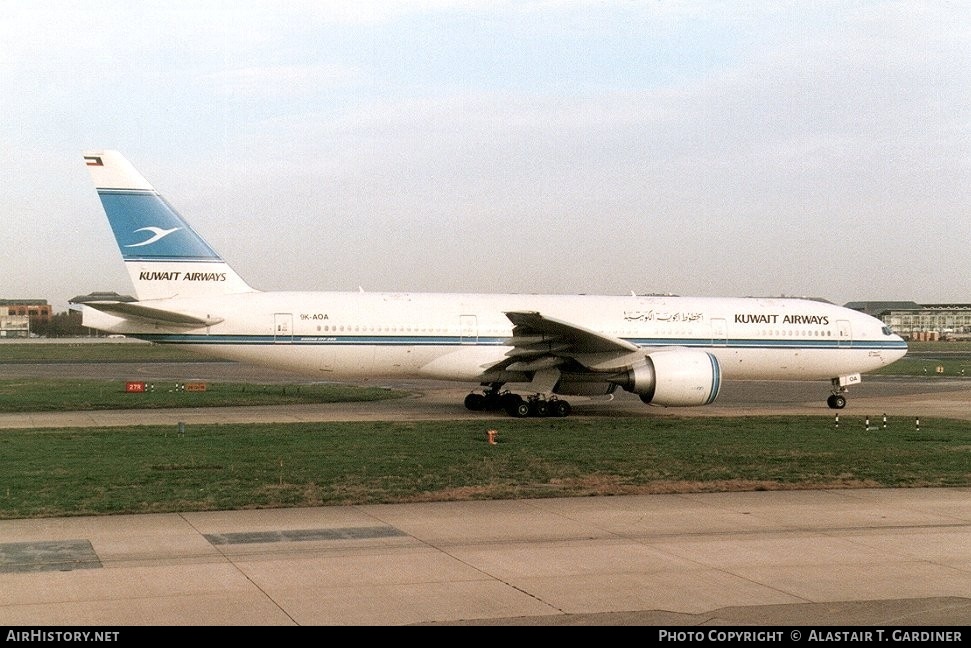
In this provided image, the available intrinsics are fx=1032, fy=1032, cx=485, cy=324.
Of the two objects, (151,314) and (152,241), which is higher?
(152,241)

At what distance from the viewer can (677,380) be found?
24312 millimetres

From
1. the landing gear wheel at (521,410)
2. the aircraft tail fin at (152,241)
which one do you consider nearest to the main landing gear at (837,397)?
the landing gear wheel at (521,410)

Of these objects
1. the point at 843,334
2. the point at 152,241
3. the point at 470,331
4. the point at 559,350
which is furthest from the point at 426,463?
the point at 843,334

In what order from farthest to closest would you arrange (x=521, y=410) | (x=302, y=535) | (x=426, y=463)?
(x=521, y=410), (x=426, y=463), (x=302, y=535)

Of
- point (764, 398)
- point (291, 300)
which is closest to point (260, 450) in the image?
point (291, 300)

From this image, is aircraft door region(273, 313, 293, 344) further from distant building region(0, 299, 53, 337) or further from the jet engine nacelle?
distant building region(0, 299, 53, 337)

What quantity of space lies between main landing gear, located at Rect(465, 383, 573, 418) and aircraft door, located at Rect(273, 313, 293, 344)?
529 cm

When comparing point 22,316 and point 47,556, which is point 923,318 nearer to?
point 22,316

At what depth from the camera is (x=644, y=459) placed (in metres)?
16.8

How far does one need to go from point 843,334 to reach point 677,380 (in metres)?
7.77

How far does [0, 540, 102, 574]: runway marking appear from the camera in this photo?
29.8 feet

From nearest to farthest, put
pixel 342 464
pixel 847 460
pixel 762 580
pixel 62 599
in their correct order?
pixel 62 599 < pixel 762 580 < pixel 342 464 < pixel 847 460

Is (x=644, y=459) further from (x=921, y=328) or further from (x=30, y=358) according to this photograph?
(x=921, y=328)

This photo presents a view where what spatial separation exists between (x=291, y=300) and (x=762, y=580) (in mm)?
18914
